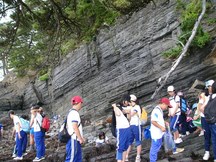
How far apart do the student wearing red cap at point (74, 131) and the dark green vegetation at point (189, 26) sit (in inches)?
282

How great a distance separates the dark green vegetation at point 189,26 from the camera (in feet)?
42.0

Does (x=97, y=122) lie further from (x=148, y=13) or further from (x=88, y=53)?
(x=148, y=13)

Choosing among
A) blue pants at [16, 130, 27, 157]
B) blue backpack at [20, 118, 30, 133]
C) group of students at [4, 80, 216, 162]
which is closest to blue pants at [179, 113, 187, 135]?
group of students at [4, 80, 216, 162]

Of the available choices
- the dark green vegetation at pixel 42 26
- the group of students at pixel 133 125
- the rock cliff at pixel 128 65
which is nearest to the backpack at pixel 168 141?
the group of students at pixel 133 125

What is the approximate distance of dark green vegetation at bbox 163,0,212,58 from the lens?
12809mm

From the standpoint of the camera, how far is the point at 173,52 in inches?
537

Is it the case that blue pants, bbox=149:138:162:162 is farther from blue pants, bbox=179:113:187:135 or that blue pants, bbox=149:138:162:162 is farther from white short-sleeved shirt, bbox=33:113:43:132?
white short-sleeved shirt, bbox=33:113:43:132

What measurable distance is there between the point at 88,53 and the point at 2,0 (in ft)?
44.7

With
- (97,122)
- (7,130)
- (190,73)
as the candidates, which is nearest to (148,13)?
(190,73)

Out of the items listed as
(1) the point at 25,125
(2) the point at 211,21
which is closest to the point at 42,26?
(1) the point at 25,125

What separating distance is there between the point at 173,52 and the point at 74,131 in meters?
8.02

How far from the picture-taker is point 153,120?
765 cm

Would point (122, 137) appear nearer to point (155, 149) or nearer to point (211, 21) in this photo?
point (155, 149)

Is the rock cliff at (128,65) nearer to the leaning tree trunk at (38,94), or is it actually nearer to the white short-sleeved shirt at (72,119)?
the leaning tree trunk at (38,94)
